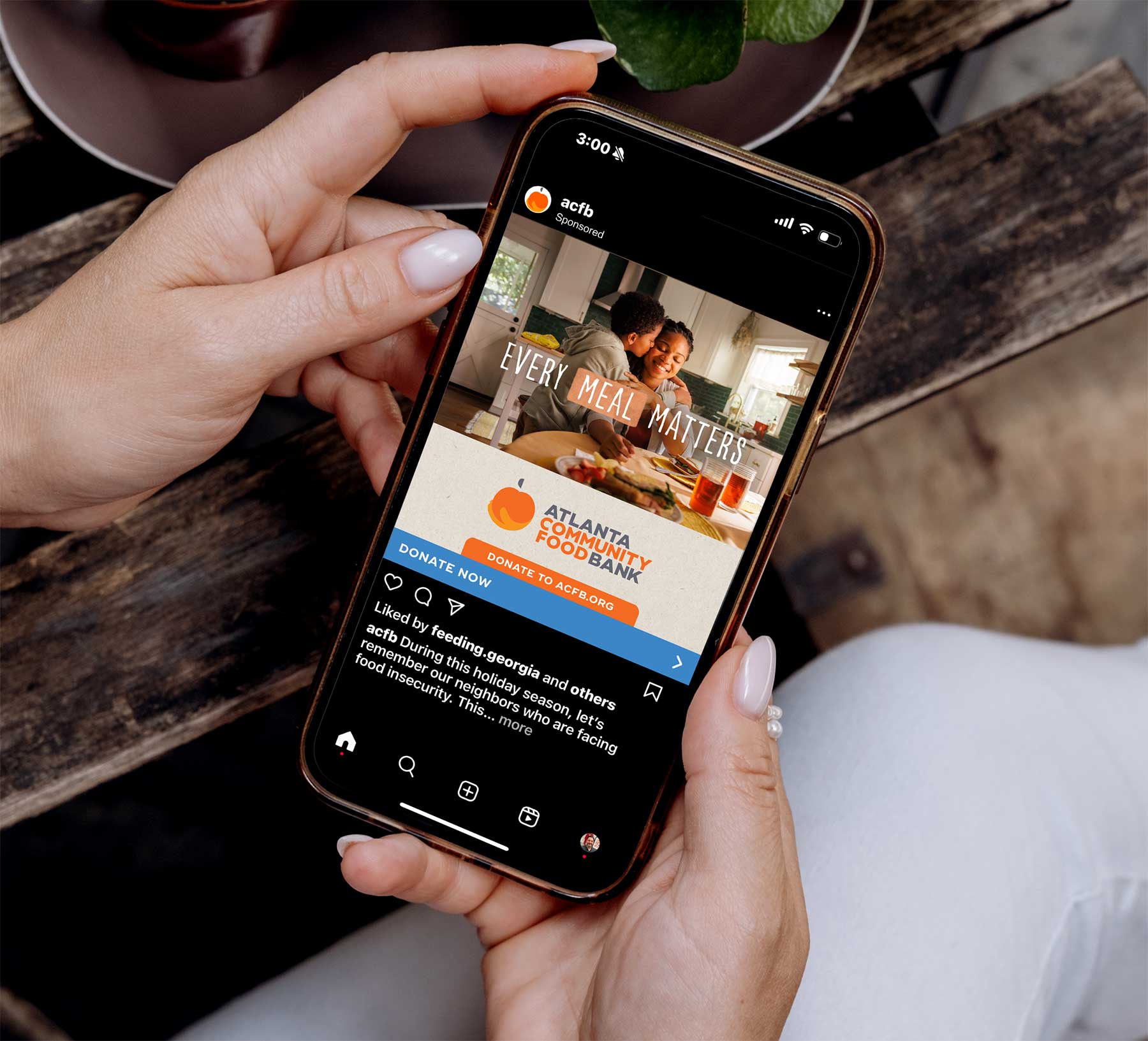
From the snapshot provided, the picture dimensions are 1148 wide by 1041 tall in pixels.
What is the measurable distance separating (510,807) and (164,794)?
0.61 meters

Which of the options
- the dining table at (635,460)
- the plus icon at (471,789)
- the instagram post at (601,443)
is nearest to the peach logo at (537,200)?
the instagram post at (601,443)

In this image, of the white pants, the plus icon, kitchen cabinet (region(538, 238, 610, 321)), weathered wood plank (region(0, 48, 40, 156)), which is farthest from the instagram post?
weathered wood plank (region(0, 48, 40, 156))

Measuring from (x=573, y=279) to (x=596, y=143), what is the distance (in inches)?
3.0

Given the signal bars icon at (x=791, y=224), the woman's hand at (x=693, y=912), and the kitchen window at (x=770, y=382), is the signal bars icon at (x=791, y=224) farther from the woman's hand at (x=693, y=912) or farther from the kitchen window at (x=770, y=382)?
the woman's hand at (x=693, y=912)

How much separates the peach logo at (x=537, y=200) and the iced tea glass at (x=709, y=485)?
0.55 feet

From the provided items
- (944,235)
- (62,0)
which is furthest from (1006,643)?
(62,0)

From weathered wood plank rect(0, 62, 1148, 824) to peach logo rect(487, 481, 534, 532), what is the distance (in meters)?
0.15

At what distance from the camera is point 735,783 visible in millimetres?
470

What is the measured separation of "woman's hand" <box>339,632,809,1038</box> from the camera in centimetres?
46

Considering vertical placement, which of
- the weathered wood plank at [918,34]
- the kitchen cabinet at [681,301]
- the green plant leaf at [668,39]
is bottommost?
the kitchen cabinet at [681,301]

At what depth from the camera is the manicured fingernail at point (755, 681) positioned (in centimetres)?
49

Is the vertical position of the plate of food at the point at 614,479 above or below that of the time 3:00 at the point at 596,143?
below

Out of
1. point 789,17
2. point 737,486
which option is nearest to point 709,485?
point 737,486

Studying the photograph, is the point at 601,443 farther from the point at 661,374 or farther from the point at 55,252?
the point at 55,252
